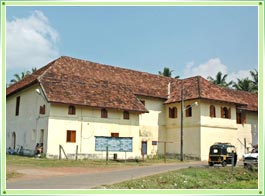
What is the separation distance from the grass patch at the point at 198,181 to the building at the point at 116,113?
31.3 feet

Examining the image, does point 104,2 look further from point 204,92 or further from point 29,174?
point 204,92

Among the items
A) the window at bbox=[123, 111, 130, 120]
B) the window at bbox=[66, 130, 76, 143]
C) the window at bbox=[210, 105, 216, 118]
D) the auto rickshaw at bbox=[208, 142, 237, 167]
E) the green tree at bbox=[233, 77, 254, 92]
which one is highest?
the green tree at bbox=[233, 77, 254, 92]

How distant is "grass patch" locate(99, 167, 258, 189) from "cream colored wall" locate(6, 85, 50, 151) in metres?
13.4

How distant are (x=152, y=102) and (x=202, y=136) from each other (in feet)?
19.4

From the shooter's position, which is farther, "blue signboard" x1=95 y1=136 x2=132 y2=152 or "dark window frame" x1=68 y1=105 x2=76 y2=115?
"dark window frame" x1=68 y1=105 x2=76 y2=115

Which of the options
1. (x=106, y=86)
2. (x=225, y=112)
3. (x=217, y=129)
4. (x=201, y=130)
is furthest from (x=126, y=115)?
(x=225, y=112)

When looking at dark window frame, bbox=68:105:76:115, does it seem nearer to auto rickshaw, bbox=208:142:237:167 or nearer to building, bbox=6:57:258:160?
building, bbox=6:57:258:160

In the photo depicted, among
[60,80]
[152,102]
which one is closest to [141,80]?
[152,102]

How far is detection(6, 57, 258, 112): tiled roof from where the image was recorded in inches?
1085

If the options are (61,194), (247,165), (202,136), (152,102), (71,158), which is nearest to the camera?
(61,194)

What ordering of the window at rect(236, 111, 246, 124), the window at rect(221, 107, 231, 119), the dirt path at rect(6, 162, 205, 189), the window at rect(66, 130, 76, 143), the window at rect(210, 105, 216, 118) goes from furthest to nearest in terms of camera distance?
Result: the window at rect(236, 111, 246, 124)
the window at rect(221, 107, 231, 119)
the window at rect(210, 105, 216, 118)
the window at rect(66, 130, 76, 143)
the dirt path at rect(6, 162, 205, 189)

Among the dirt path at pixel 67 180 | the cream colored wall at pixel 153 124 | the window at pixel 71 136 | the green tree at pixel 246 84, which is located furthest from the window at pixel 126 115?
the green tree at pixel 246 84

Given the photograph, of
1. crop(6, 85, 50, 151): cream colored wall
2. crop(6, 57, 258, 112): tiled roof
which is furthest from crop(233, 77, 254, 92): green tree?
crop(6, 85, 50, 151): cream colored wall

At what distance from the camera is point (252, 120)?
3775cm
